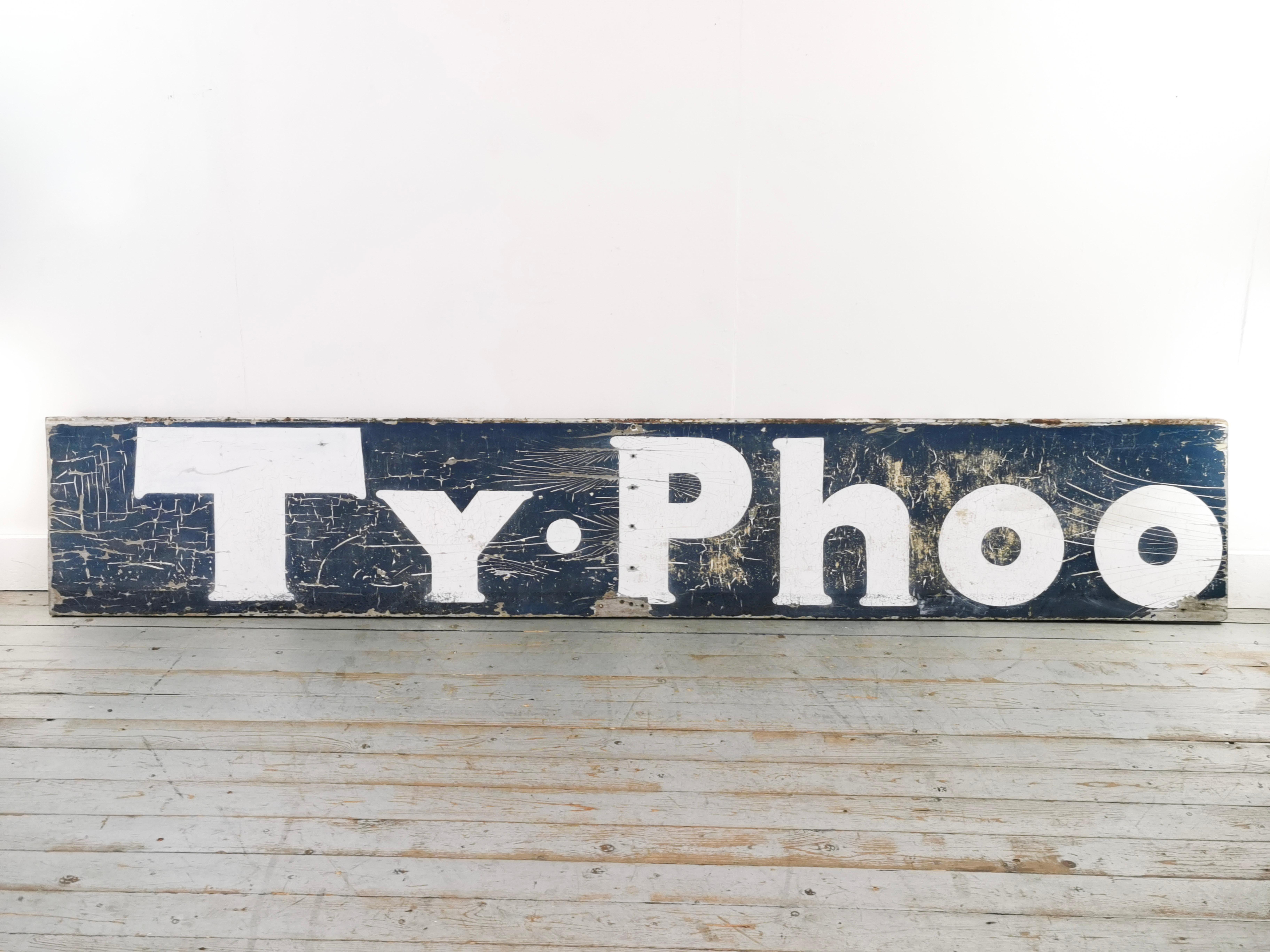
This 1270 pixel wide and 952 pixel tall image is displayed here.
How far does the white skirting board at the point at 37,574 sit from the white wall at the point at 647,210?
0.6 inches

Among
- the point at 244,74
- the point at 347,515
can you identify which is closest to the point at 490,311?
the point at 347,515

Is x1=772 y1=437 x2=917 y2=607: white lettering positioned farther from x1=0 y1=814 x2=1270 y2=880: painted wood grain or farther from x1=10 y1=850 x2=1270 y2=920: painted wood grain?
x1=10 y1=850 x2=1270 y2=920: painted wood grain

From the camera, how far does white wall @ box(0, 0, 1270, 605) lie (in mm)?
2395

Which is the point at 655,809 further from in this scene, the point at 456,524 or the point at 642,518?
the point at 456,524

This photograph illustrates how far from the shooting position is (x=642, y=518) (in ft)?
8.33

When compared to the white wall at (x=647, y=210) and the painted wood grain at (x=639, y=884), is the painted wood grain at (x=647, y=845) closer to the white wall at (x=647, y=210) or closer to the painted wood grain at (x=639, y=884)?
the painted wood grain at (x=639, y=884)

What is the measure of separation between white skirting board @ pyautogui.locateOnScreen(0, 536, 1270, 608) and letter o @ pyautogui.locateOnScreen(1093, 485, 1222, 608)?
0.65 ft

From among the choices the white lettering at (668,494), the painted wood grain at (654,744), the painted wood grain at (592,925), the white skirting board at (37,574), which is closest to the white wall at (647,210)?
the white skirting board at (37,574)

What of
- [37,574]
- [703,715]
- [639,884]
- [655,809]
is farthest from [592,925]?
[37,574]

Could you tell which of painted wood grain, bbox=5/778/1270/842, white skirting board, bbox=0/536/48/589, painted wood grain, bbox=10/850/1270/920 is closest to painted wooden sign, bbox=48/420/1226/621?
white skirting board, bbox=0/536/48/589

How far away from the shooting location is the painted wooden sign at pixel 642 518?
8.25ft

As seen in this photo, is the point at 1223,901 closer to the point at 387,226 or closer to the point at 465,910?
the point at 465,910

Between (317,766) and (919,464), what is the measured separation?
5.95 feet

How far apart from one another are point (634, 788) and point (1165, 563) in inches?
72.0
